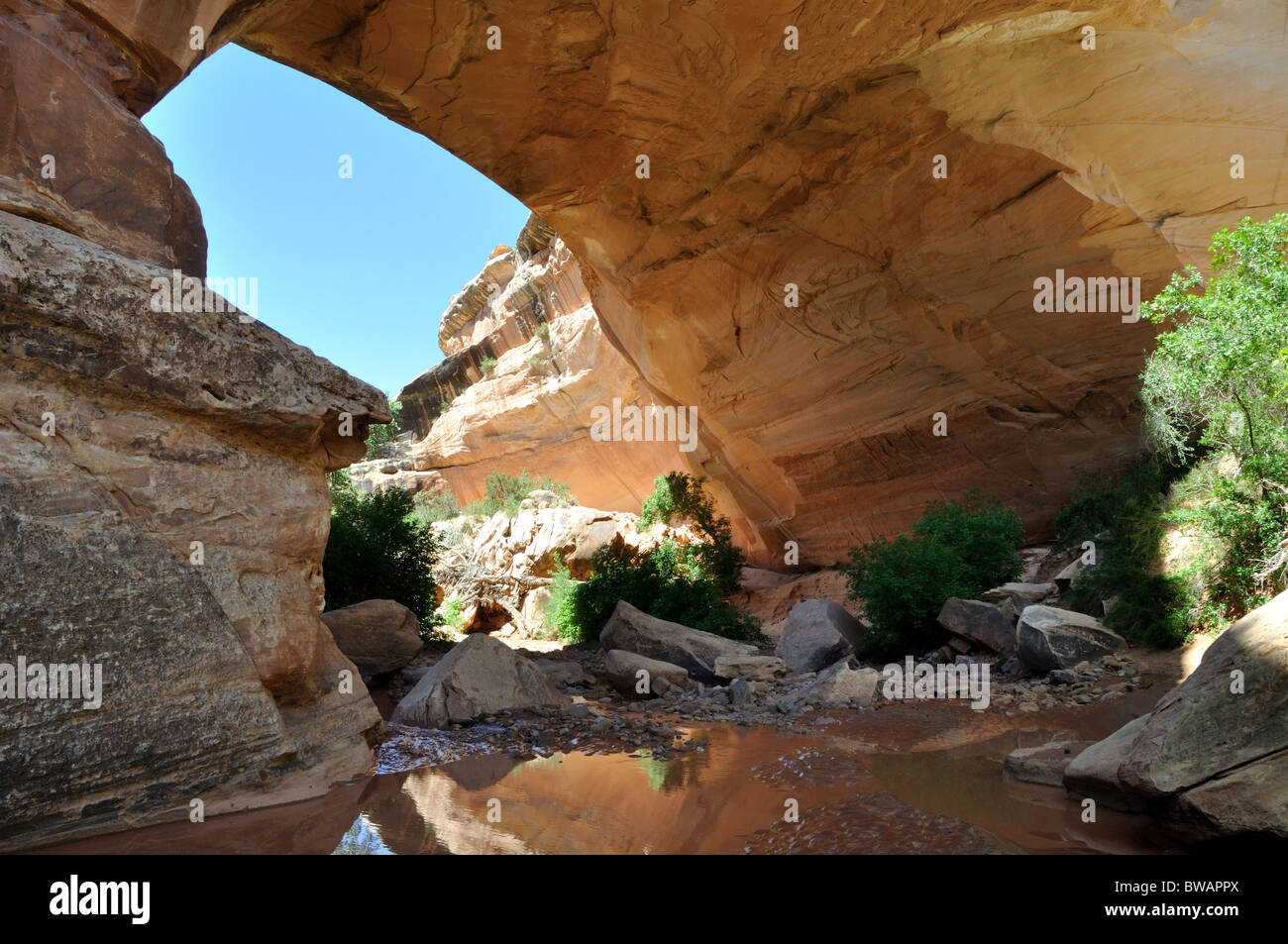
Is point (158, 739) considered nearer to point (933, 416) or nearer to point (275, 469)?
point (275, 469)

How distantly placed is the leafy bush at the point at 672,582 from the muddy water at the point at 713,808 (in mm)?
8615

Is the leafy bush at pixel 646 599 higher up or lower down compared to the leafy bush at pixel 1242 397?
lower down

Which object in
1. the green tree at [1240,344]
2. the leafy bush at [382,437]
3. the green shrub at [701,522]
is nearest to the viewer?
the green tree at [1240,344]

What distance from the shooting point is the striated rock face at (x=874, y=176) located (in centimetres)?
1021

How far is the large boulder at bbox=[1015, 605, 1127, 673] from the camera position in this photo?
26.2 feet

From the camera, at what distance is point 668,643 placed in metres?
10.6

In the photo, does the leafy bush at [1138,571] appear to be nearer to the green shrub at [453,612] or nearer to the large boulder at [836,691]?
the large boulder at [836,691]

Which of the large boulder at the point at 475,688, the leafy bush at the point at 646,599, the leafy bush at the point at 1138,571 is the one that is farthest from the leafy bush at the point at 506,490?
the large boulder at the point at 475,688

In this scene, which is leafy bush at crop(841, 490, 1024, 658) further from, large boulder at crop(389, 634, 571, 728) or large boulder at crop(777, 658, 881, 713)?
large boulder at crop(389, 634, 571, 728)

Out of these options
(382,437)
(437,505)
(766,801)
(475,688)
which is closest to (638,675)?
(475,688)

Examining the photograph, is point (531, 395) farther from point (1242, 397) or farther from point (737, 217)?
point (1242, 397)

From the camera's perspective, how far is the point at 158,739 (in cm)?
403

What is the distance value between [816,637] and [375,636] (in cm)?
621

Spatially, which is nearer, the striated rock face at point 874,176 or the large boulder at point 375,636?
the large boulder at point 375,636
